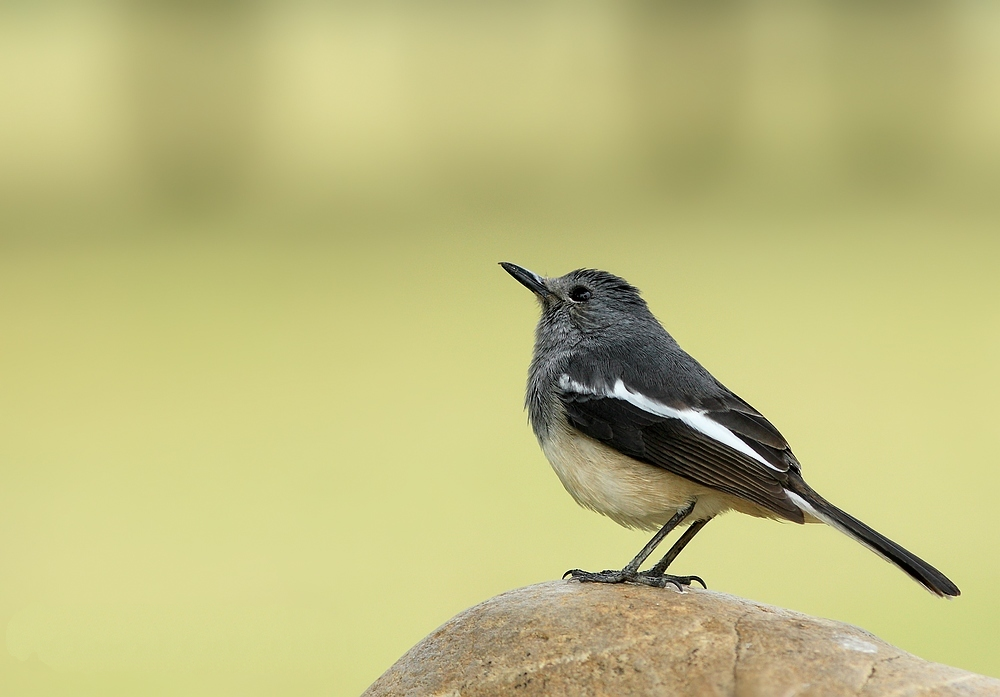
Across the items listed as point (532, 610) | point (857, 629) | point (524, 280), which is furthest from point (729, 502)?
point (524, 280)

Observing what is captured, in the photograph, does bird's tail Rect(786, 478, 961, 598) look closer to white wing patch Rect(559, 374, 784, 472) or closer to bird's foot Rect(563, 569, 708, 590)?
white wing patch Rect(559, 374, 784, 472)

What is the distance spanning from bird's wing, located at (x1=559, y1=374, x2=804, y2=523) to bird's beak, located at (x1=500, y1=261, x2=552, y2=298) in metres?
0.52

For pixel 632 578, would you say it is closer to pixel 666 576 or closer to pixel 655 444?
Result: pixel 666 576

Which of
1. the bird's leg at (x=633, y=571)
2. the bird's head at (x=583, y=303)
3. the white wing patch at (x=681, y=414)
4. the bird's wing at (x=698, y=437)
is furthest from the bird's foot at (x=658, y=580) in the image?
the bird's head at (x=583, y=303)

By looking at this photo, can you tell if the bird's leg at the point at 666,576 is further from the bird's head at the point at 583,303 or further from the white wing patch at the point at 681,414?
the bird's head at the point at 583,303

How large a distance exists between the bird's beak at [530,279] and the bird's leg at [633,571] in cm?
100

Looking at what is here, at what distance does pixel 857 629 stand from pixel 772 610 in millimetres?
243

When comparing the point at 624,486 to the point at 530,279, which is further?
the point at 530,279

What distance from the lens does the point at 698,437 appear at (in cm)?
295

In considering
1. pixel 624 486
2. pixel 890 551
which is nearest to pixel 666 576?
pixel 624 486

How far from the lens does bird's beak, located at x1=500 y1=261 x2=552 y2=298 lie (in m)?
3.62

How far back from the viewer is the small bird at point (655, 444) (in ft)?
9.33

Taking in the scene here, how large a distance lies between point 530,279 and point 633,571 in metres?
1.19

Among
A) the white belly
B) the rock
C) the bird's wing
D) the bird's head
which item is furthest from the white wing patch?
the rock
